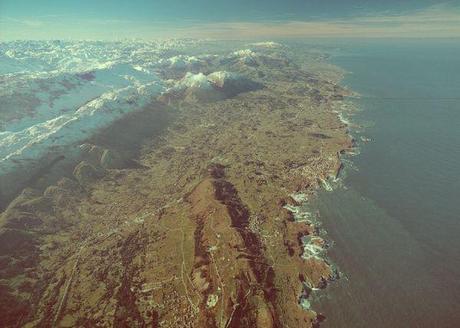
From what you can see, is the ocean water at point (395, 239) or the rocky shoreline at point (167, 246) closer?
the rocky shoreline at point (167, 246)

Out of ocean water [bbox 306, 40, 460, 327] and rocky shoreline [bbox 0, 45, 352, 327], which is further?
ocean water [bbox 306, 40, 460, 327]

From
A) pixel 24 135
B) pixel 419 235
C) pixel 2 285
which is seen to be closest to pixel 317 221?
pixel 419 235

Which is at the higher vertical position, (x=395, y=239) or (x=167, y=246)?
(x=167, y=246)

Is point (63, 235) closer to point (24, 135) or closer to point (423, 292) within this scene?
point (24, 135)

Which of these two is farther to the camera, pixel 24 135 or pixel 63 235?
pixel 24 135

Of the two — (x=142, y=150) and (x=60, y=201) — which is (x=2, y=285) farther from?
(x=142, y=150)

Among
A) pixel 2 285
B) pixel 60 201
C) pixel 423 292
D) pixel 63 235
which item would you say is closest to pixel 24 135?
pixel 60 201

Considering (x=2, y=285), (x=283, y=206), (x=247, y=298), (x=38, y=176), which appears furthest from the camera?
(x=38, y=176)

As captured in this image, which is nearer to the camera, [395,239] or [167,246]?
[167,246]

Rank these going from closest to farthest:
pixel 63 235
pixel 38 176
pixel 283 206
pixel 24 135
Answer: pixel 63 235 < pixel 283 206 < pixel 38 176 < pixel 24 135
